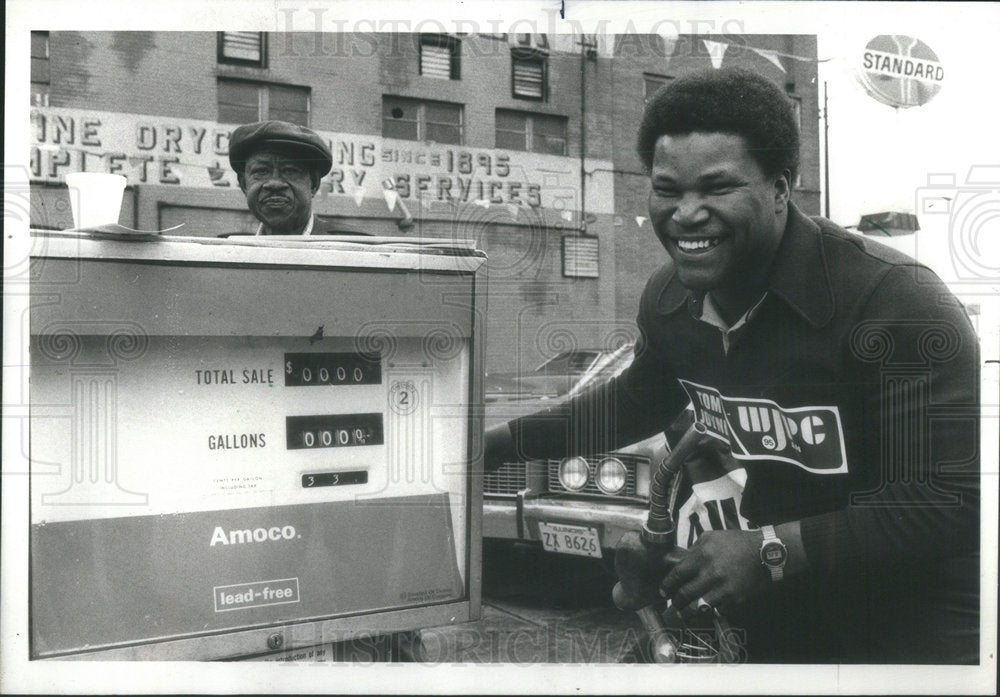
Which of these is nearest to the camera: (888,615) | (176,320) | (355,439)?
(176,320)

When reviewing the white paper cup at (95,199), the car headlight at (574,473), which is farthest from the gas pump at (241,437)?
the car headlight at (574,473)

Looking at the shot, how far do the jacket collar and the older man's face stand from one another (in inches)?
54.2

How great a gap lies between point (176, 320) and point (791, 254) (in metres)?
1.67

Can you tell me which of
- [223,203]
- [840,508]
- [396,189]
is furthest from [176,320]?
[840,508]

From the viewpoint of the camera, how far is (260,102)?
2537mm

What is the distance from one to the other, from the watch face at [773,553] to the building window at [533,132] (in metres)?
1.33

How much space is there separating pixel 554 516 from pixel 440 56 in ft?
5.10

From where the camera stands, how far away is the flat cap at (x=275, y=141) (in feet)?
8.14

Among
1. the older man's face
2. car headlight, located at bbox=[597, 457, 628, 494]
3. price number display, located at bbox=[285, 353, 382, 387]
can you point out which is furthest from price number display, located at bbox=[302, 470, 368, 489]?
car headlight, located at bbox=[597, 457, 628, 494]

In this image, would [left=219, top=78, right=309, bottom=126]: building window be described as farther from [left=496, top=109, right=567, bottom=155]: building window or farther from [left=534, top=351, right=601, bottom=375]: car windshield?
[left=534, top=351, right=601, bottom=375]: car windshield

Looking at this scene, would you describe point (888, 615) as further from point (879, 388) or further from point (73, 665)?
point (73, 665)

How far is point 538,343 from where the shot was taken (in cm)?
259

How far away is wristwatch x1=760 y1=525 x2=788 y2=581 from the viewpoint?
2.46 meters

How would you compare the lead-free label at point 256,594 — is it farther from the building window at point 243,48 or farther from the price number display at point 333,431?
the building window at point 243,48
